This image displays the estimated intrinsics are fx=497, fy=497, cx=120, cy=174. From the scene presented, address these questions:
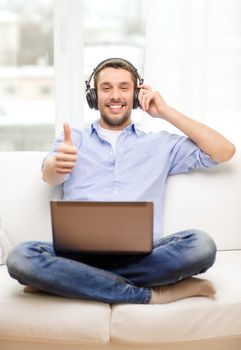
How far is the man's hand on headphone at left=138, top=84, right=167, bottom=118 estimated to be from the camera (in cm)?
184

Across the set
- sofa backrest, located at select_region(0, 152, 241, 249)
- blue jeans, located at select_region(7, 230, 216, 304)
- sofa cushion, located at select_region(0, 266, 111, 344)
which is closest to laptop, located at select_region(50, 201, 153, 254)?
blue jeans, located at select_region(7, 230, 216, 304)

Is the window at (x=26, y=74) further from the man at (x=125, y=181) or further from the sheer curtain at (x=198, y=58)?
the man at (x=125, y=181)

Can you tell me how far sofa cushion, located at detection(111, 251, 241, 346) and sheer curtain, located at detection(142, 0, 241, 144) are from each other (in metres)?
1.17

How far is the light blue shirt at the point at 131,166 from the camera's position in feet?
5.97

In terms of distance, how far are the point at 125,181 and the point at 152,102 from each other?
31 cm

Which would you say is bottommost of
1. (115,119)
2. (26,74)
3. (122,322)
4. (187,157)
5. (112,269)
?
(122,322)

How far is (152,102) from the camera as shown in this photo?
1863 millimetres

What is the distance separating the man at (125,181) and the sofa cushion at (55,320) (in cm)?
3

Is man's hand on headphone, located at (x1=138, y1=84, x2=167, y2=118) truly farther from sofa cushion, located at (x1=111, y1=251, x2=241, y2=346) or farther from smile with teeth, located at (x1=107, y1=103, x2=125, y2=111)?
sofa cushion, located at (x1=111, y1=251, x2=241, y2=346)

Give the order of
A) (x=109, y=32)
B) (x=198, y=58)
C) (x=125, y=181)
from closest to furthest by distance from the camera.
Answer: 1. (x=125, y=181)
2. (x=198, y=58)
3. (x=109, y=32)

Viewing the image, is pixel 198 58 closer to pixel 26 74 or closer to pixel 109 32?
pixel 109 32

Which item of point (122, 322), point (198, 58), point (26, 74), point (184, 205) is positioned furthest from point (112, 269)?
point (26, 74)

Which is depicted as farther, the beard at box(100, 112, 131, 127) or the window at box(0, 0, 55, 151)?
the window at box(0, 0, 55, 151)

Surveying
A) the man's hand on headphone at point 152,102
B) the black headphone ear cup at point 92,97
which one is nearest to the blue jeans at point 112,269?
the man's hand on headphone at point 152,102
